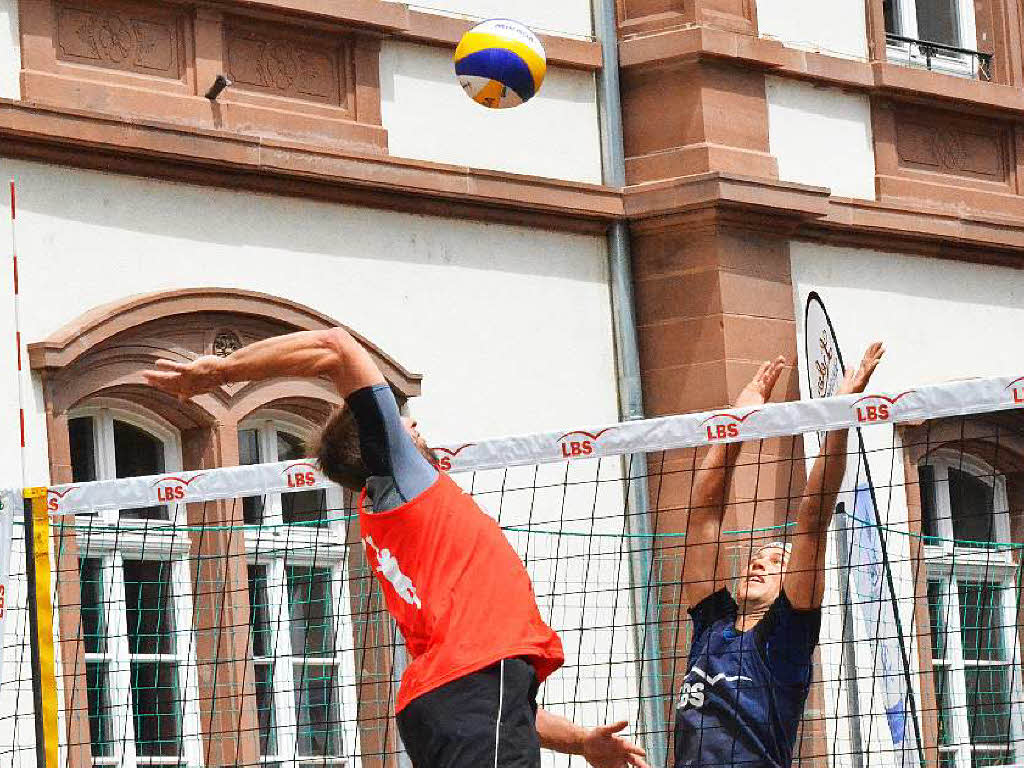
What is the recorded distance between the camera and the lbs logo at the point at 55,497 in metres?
8.97

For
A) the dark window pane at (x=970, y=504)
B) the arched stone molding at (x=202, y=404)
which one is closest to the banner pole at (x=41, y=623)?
the arched stone molding at (x=202, y=404)

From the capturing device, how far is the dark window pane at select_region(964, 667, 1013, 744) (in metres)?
14.9

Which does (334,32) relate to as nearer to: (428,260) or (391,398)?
(428,260)

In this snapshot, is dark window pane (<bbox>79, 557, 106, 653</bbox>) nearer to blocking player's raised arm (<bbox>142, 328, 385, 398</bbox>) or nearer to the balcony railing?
blocking player's raised arm (<bbox>142, 328, 385, 398</bbox>)

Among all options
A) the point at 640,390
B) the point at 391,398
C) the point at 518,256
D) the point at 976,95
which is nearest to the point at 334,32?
the point at 518,256

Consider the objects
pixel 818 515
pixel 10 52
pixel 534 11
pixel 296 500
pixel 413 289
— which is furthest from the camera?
pixel 534 11

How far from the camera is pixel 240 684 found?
1188 cm

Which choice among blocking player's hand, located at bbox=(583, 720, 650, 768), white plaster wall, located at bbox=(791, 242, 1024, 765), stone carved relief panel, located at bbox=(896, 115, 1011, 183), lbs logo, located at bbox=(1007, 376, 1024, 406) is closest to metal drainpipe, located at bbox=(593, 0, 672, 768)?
white plaster wall, located at bbox=(791, 242, 1024, 765)

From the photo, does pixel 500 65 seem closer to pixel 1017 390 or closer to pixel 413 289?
pixel 413 289

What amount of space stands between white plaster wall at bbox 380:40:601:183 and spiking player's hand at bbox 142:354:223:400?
7.33 meters

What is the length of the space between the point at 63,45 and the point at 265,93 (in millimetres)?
1305

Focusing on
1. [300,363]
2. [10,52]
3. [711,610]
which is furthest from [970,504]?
[300,363]

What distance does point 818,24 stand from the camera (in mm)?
15328

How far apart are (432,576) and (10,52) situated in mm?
6368
